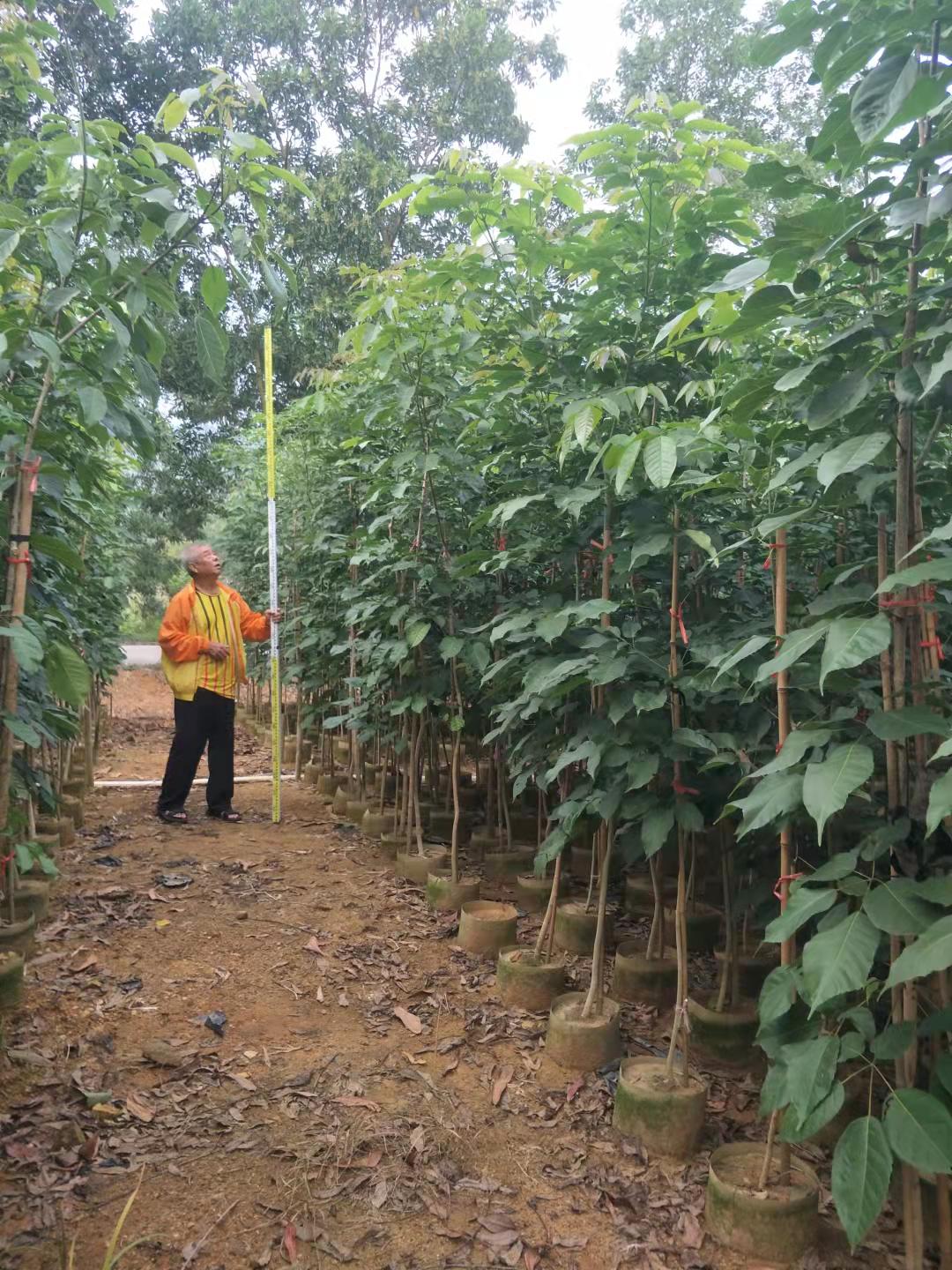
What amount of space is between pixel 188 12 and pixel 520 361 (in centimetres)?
1417

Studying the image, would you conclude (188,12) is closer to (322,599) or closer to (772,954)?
(322,599)

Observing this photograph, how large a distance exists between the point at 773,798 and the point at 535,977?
1.76 metres

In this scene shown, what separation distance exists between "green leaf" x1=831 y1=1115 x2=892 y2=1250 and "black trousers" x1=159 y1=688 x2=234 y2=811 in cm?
454

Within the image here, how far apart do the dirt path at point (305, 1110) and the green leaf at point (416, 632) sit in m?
1.29

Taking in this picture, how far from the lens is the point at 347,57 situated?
44.8ft

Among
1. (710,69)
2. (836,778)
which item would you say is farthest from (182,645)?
(710,69)

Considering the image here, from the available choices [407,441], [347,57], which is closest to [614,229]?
[407,441]

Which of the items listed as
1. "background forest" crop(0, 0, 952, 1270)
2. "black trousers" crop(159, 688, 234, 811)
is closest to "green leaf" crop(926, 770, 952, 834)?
"background forest" crop(0, 0, 952, 1270)

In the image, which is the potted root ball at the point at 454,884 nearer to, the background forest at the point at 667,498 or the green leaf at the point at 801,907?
the background forest at the point at 667,498

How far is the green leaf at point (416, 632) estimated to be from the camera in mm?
3650

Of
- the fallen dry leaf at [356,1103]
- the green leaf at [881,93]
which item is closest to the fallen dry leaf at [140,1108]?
the fallen dry leaf at [356,1103]

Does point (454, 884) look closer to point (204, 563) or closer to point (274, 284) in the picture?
point (204, 563)

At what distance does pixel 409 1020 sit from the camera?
10.3 ft

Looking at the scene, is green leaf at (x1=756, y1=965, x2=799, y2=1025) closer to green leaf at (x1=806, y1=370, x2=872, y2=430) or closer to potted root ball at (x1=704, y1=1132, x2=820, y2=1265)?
potted root ball at (x1=704, y1=1132, x2=820, y2=1265)
